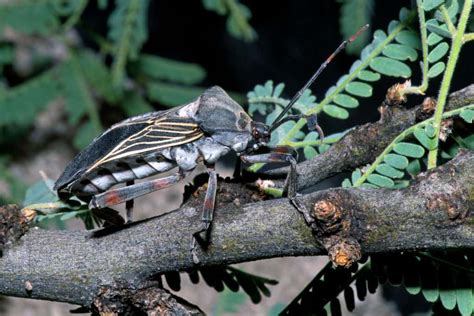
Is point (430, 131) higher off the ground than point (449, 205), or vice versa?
point (430, 131)

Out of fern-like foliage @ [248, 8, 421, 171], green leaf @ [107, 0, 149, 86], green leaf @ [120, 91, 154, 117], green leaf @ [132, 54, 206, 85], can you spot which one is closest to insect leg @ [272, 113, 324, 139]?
fern-like foliage @ [248, 8, 421, 171]

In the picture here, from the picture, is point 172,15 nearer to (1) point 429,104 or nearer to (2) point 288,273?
(2) point 288,273

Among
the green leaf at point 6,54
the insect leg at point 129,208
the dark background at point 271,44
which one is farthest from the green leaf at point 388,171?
the green leaf at point 6,54

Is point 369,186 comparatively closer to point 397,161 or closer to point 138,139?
point 397,161

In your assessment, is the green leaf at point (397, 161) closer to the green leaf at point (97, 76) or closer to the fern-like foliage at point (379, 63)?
the fern-like foliage at point (379, 63)

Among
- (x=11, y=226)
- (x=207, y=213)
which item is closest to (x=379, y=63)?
(x=207, y=213)
